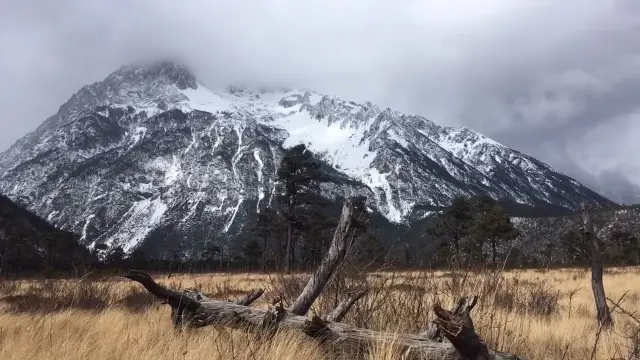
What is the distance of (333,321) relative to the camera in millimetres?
3281

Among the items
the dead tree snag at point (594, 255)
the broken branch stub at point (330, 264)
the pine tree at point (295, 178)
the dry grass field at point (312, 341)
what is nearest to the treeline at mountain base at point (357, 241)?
the pine tree at point (295, 178)

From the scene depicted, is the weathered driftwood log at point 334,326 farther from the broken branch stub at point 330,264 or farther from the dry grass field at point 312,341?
the broken branch stub at point 330,264

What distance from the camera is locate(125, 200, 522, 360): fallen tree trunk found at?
8.14 feet

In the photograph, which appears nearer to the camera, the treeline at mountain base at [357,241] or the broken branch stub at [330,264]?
the broken branch stub at [330,264]

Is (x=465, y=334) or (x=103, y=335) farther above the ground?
(x=465, y=334)

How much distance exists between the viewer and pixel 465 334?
2.43 m

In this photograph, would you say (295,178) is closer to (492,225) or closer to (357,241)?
(492,225)

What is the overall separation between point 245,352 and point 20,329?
2.37 metres

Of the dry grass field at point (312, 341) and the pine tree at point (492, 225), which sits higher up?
the pine tree at point (492, 225)

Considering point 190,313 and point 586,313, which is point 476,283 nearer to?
point 190,313

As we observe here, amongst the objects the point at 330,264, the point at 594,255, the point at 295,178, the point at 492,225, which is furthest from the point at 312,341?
the point at 492,225

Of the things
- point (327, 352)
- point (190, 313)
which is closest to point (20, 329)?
point (190, 313)

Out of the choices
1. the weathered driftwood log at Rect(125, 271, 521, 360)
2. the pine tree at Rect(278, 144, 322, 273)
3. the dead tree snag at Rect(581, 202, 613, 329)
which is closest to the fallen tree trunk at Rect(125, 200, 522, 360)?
the weathered driftwood log at Rect(125, 271, 521, 360)

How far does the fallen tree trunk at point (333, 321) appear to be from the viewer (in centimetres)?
248
